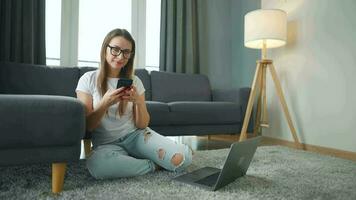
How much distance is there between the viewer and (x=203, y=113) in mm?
2316

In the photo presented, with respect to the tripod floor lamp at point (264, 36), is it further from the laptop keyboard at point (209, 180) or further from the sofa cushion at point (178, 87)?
the laptop keyboard at point (209, 180)

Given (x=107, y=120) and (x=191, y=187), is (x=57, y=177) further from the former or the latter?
(x=191, y=187)

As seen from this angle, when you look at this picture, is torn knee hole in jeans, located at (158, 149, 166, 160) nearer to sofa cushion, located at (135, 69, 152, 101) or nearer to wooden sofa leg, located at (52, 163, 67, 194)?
wooden sofa leg, located at (52, 163, 67, 194)

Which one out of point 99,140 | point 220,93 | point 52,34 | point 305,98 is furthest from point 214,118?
point 52,34

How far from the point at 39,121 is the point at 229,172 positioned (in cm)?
77

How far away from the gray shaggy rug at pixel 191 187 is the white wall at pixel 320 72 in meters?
0.56

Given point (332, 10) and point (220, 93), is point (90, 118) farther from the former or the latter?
point (332, 10)

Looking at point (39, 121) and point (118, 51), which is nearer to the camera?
point (39, 121)

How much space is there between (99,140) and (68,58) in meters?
1.72

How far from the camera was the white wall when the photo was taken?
207 cm

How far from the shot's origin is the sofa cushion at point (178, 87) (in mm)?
2762

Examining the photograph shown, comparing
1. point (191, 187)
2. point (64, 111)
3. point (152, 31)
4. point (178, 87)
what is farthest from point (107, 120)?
point (152, 31)

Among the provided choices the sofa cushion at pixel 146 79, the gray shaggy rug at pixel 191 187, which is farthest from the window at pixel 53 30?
the gray shaggy rug at pixel 191 187

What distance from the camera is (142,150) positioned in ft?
4.58
